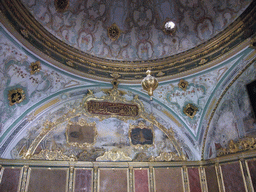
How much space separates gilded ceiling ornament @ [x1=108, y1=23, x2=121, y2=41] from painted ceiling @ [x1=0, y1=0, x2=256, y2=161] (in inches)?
7.7

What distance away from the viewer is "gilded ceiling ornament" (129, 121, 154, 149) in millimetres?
9773

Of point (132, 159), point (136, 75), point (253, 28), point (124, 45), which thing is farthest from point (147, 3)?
point (132, 159)

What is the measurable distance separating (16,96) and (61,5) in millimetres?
3673

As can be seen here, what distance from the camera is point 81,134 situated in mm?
9234

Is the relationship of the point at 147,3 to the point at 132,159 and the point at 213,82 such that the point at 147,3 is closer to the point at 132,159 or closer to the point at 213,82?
the point at 213,82

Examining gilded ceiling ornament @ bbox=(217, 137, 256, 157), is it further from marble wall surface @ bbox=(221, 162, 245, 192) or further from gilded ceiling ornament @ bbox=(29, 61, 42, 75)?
gilded ceiling ornament @ bbox=(29, 61, 42, 75)

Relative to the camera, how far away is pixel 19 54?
7.05 meters

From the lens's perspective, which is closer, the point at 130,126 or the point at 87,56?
the point at 87,56

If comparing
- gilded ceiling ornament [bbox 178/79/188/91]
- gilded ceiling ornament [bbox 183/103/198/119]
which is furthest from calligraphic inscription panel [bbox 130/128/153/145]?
gilded ceiling ornament [bbox 178/79/188/91]

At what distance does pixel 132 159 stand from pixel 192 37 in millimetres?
5847

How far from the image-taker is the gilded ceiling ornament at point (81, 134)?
9.02 meters

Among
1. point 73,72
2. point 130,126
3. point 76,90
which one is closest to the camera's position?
point 73,72

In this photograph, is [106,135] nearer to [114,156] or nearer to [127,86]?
[114,156]

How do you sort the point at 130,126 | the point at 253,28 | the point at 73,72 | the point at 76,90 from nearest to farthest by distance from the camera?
1. the point at 253,28
2. the point at 73,72
3. the point at 76,90
4. the point at 130,126
